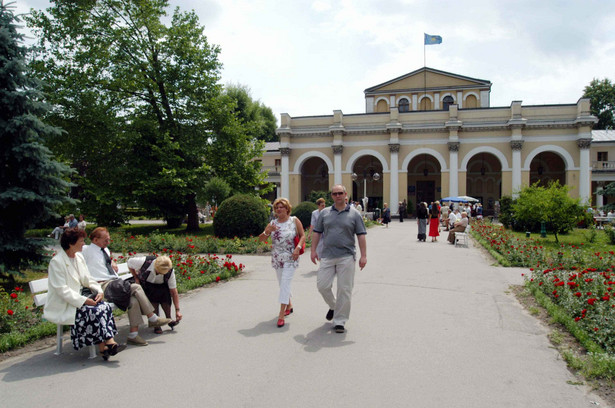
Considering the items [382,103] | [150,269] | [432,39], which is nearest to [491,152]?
[382,103]

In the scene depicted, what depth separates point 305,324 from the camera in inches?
240

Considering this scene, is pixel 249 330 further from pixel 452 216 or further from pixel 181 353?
pixel 452 216

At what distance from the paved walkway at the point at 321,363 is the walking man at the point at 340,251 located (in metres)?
0.41

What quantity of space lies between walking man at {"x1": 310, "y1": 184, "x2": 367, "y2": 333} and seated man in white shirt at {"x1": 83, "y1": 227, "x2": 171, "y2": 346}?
229 cm

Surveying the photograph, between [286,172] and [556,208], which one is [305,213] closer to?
[556,208]

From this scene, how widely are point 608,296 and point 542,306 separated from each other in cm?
147

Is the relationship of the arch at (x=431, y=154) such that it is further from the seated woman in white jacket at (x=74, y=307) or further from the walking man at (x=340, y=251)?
the seated woman in white jacket at (x=74, y=307)

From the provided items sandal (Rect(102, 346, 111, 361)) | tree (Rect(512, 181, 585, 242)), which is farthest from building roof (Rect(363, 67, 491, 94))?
sandal (Rect(102, 346, 111, 361))

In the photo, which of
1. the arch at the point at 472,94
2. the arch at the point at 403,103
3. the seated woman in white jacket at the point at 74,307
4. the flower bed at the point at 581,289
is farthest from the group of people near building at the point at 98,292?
the arch at the point at 472,94

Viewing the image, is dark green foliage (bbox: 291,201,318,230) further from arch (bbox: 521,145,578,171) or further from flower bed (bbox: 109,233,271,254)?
arch (bbox: 521,145,578,171)

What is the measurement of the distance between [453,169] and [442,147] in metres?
2.15

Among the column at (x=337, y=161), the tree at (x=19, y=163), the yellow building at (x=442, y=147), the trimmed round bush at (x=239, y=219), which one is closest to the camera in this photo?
the tree at (x=19, y=163)

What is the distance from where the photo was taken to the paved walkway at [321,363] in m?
3.85

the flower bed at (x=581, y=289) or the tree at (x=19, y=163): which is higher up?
the tree at (x=19, y=163)
